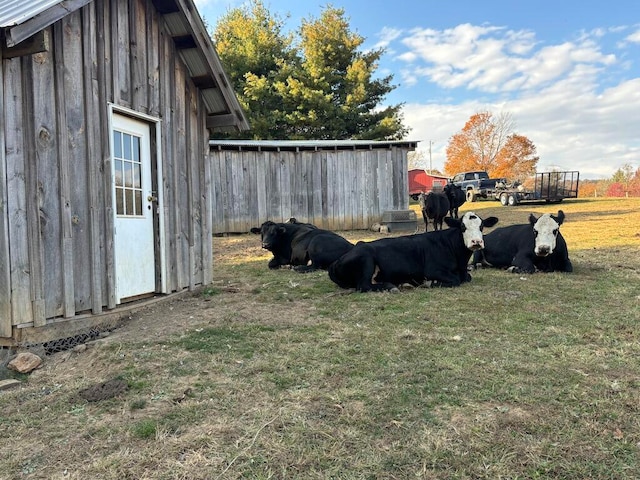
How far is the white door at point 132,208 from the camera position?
19.3 ft

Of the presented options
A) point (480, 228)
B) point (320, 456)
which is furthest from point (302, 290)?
point (320, 456)

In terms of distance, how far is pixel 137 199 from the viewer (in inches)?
247

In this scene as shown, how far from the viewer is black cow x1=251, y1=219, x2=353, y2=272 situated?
9000 millimetres

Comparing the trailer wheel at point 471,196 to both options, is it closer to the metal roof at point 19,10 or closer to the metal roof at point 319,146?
the metal roof at point 319,146

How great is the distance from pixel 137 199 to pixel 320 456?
4758mm

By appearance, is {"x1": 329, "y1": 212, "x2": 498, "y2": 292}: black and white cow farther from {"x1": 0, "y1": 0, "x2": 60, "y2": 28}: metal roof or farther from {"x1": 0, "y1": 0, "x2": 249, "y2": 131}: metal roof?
{"x1": 0, "y1": 0, "x2": 60, "y2": 28}: metal roof

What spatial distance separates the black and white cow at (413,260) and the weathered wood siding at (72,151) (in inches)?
107

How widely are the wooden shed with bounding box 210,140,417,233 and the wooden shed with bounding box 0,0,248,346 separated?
9.06 m

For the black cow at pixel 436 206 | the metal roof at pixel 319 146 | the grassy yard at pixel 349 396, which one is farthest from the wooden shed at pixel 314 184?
the grassy yard at pixel 349 396

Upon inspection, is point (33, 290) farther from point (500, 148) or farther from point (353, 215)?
point (500, 148)

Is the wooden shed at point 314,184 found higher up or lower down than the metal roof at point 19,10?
lower down

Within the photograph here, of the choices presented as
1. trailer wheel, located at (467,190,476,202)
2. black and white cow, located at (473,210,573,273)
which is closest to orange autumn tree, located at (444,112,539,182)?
trailer wheel, located at (467,190,476,202)

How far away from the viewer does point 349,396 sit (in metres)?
3.34

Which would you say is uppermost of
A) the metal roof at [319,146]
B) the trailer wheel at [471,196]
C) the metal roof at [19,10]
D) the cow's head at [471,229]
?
the metal roof at [319,146]
